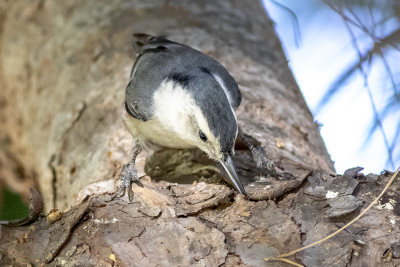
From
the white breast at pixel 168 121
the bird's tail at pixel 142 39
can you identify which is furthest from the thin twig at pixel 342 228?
the bird's tail at pixel 142 39

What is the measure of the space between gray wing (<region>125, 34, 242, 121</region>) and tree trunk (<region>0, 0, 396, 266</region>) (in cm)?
18

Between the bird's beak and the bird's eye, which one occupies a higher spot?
the bird's eye

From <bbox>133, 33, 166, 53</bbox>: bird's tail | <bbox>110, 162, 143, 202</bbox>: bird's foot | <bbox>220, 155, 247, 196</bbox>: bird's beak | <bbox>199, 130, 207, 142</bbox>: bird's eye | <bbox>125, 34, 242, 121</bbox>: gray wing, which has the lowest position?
<bbox>110, 162, 143, 202</bbox>: bird's foot

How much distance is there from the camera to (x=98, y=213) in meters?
1.64

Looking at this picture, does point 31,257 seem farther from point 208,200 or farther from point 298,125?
point 298,125

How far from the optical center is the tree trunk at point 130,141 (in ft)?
5.04

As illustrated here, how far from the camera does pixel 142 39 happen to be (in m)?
2.90

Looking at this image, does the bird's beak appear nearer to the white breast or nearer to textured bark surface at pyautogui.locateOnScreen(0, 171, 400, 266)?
textured bark surface at pyautogui.locateOnScreen(0, 171, 400, 266)

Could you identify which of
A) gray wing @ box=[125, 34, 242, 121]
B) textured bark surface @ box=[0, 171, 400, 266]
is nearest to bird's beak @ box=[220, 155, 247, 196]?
textured bark surface @ box=[0, 171, 400, 266]

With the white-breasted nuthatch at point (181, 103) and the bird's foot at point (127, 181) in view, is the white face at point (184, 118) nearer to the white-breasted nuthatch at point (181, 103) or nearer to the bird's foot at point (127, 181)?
the white-breasted nuthatch at point (181, 103)

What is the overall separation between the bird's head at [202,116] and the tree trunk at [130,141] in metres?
0.11

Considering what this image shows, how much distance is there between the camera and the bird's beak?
6.03 feet

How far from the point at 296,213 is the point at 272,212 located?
8cm

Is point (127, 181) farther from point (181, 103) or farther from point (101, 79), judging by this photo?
point (101, 79)
